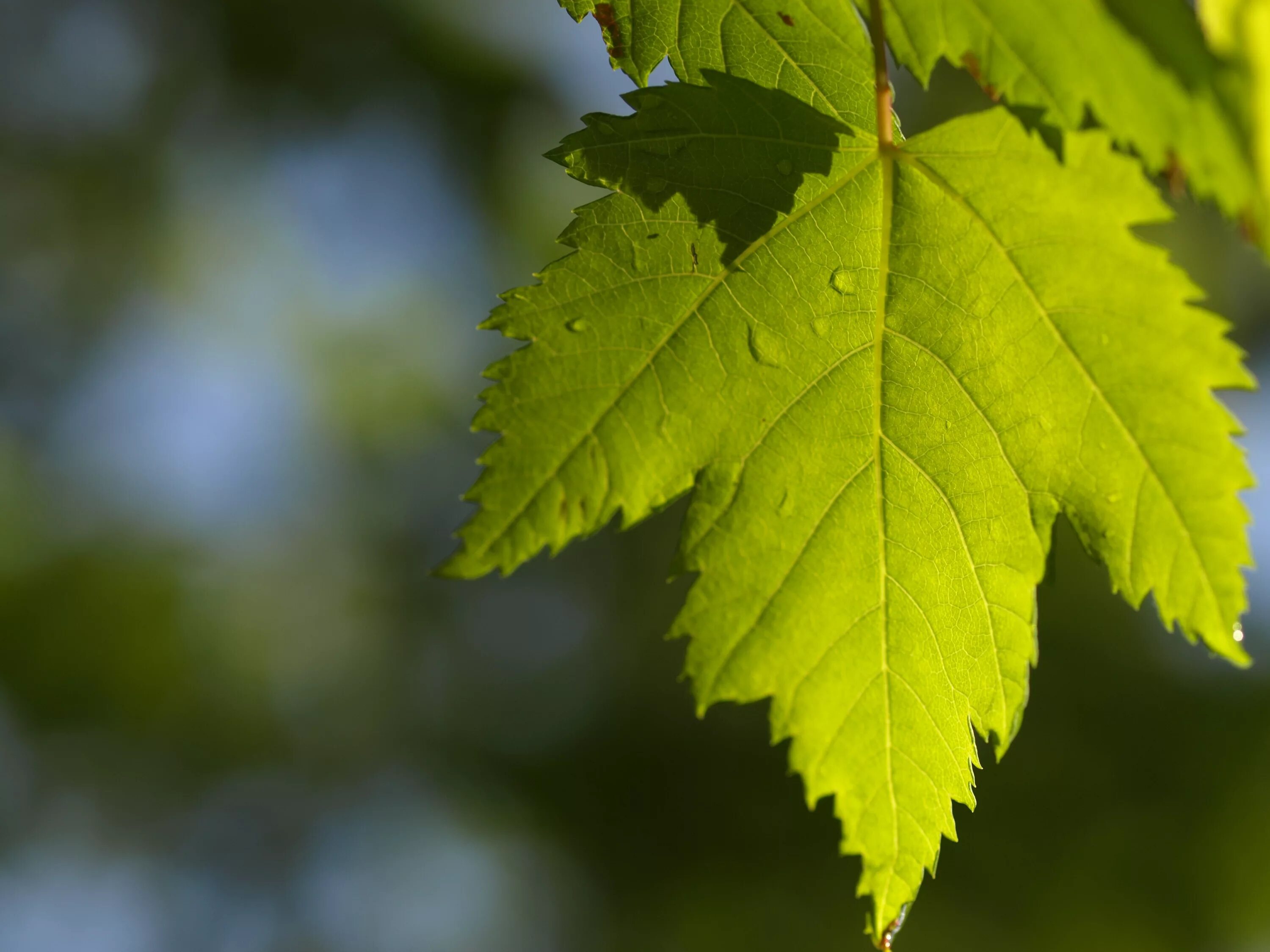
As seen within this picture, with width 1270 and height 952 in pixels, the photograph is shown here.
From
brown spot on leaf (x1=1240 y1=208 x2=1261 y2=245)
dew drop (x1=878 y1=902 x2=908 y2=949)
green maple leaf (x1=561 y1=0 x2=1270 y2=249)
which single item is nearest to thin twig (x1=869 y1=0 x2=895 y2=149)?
green maple leaf (x1=561 y1=0 x2=1270 y2=249)

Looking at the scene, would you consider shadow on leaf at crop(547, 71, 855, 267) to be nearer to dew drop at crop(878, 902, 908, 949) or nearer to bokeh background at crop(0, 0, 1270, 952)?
dew drop at crop(878, 902, 908, 949)

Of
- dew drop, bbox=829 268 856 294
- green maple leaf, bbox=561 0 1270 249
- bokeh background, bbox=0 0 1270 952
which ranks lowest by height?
bokeh background, bbox=0 0 1270 952

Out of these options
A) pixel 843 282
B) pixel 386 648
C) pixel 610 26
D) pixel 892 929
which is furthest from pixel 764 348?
pixel 386 648

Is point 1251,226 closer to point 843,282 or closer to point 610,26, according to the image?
point 843,282

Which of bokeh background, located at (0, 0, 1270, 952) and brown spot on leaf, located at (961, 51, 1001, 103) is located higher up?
brown spot on leaf, located at (961, 51, 1001, 103)

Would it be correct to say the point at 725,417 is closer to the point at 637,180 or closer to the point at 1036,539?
the point at 637,180

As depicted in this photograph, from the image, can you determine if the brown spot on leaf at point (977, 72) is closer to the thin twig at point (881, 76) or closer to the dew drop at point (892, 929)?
the thin twig at point (881, 76)
